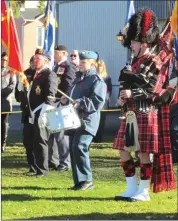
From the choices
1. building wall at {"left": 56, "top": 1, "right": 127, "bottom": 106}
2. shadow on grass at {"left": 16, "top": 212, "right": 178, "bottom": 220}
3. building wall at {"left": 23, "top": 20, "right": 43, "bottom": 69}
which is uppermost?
shadow on grass at {"left": 16, "top": 212, "right": 178, "bottom": 220}

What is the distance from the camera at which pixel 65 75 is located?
34.0ft

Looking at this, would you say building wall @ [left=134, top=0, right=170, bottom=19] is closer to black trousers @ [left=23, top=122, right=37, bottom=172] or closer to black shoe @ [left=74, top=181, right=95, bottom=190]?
black trousers @ [left=23, top=122, right=37, bottom=172]

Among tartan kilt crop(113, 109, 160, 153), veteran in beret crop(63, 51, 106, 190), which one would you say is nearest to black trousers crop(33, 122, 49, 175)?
veteran in beret crop(63, 51, 106, 190)

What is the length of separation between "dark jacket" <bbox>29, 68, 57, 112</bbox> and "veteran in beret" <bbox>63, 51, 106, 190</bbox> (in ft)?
3.33

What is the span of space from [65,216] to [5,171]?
347cm

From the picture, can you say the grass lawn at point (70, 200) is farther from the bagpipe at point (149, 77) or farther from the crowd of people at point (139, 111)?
the bagpipe at point (149, 77)

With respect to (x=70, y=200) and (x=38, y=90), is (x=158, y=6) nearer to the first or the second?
Answer: (x=38, y=90)

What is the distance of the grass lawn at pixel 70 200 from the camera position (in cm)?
645

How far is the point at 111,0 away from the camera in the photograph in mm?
28156

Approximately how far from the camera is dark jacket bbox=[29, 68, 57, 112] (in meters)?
9.10

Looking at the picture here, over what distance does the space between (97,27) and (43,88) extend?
19917 millimetres

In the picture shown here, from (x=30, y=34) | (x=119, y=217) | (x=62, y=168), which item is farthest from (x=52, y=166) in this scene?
(x=30, y=34)

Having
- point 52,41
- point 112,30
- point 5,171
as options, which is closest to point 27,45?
point 112,30

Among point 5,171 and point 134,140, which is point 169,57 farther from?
point 5,171
